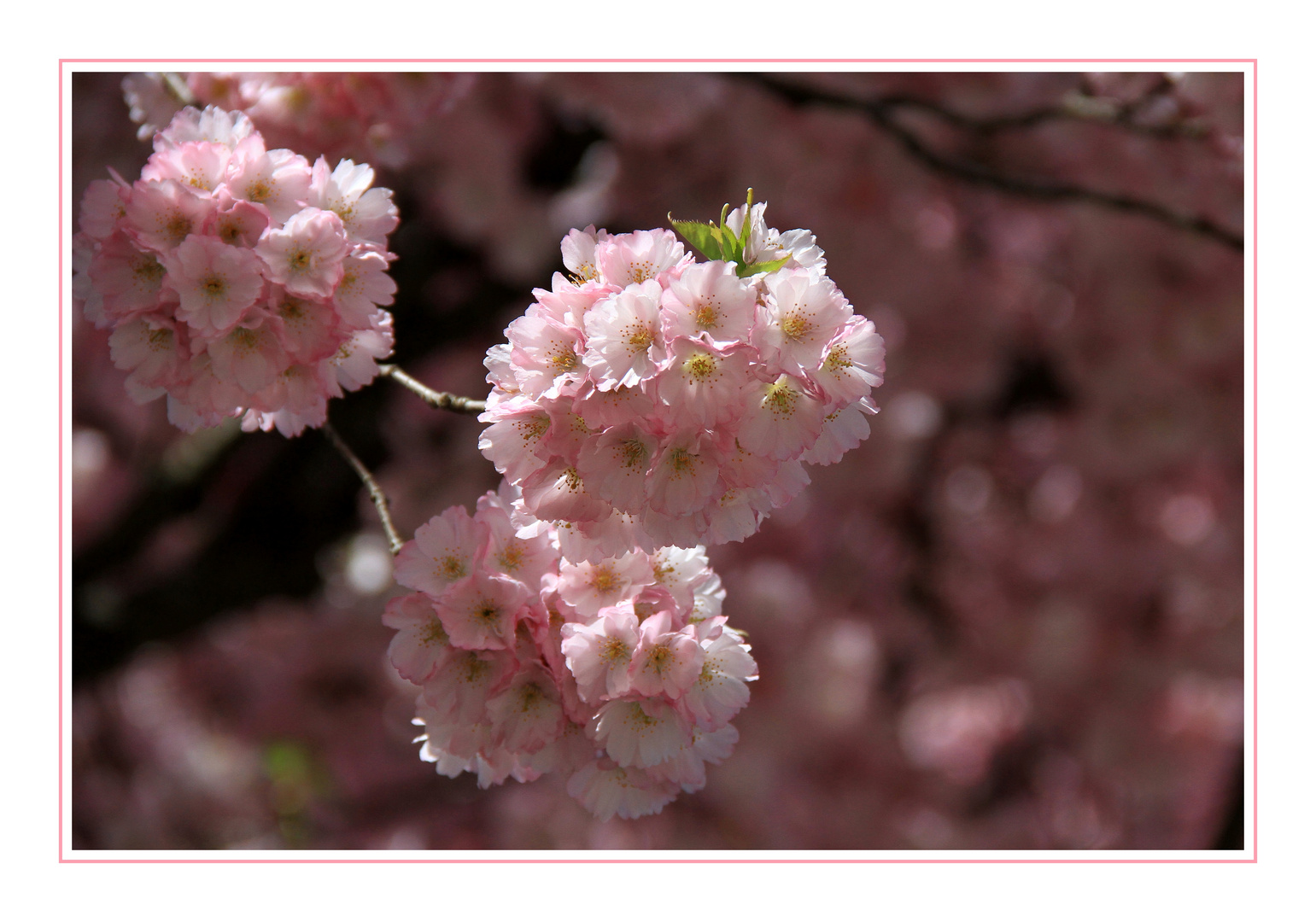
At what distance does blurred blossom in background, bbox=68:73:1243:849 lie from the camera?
2.48 metres

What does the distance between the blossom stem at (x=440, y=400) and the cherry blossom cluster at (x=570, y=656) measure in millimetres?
97

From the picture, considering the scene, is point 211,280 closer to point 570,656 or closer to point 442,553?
point 442,553

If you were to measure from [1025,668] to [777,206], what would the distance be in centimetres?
226

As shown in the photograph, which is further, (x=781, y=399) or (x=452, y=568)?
(x=452, y=568)

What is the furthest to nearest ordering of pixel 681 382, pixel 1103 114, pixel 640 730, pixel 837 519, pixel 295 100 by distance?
1. pixel 837 519
2. pixel 1103 114
3. pixel 295 100
4. pixel 640 730
5. pixel 681 382

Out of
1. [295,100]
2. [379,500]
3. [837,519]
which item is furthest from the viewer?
[837,519]

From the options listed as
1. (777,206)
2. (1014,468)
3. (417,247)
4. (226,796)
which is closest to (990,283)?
(1014,468)

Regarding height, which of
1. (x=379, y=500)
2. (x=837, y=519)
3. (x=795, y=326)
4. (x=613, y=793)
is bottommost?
(x=613, y=793)

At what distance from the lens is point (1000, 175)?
1.73 meters

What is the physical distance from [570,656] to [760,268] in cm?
36

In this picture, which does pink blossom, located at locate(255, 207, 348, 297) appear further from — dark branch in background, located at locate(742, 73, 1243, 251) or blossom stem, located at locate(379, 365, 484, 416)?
dark branch in background, located at locate(742, 73, 1243, 251)

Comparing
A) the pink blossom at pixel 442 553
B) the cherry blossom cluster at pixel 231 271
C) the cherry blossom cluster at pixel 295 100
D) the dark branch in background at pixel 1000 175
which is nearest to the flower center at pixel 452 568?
the pink blossom at pixel 442 553

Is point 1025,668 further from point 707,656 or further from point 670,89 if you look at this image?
point 707,656

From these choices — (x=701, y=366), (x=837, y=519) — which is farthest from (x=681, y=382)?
(x=837, y=519)
